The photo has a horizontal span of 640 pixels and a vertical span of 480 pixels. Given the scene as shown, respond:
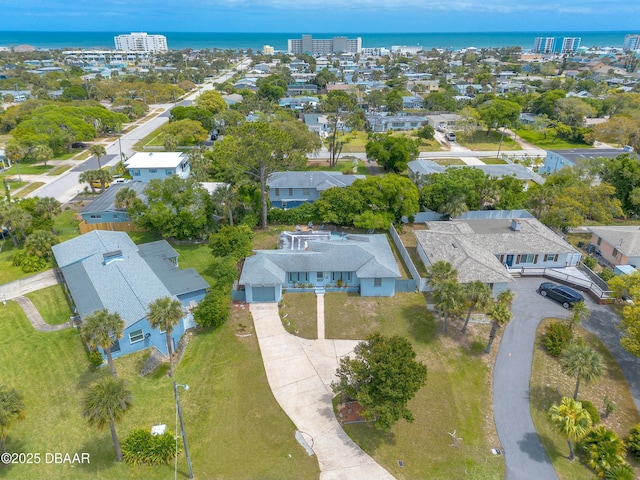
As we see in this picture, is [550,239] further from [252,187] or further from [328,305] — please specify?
[252,187]

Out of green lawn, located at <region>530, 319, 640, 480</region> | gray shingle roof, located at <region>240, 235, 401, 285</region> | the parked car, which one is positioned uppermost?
gray shingle roof, located at <region>240, 235, 401, 285</region>

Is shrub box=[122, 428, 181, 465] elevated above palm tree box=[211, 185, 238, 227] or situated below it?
below

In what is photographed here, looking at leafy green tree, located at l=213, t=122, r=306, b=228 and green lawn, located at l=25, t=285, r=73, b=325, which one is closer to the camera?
green lawn, located at l=25, t=285, r=73, b=325

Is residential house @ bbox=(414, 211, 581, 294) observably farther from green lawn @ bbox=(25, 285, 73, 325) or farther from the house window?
green lawn @ bbox=(25, 285, 73, 325)

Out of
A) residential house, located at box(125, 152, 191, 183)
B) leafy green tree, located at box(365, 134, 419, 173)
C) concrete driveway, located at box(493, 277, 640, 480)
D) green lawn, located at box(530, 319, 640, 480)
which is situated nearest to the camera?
green lawn, located at box(530, 319, 640, 480)

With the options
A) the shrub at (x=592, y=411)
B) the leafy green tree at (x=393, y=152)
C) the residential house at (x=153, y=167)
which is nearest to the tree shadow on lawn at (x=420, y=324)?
the shrub at (x=592, y=411)

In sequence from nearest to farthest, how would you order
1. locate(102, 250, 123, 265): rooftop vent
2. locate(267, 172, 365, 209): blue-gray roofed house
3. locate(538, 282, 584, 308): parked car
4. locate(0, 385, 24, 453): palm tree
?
locate(0, 385, 24, 453): palm tree
locate(102, 250, 123, 265): rooftop vent
locate(538, 282, 584, 308): parked car
locate(267, 172, 365, 209): blue-gray roofed house

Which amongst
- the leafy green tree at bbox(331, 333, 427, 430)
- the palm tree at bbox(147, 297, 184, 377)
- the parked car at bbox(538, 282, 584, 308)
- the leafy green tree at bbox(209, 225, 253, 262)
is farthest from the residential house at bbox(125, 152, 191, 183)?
the parked car at bbox(538, 282, 584, 308)

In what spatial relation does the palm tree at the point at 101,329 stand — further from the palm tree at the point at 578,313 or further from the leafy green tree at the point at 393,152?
the leafy green tree at the point at 393,152
